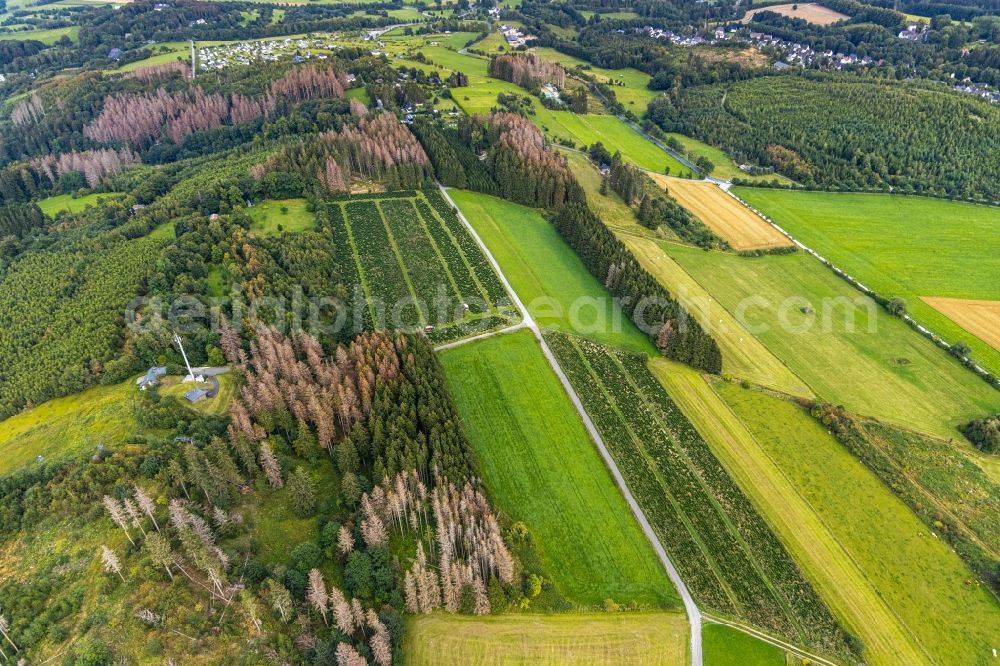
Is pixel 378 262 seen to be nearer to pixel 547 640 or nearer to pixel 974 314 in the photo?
pixel 547 640

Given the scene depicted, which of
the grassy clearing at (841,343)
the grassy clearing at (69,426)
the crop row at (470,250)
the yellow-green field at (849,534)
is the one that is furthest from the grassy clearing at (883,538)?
the grassy clearing at (69,426)

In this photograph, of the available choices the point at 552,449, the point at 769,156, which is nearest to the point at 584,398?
the point at 552,449

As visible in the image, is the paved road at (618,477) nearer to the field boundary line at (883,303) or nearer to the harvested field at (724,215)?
the harvested field at (724,215)

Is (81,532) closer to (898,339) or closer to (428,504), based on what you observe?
(428,504)

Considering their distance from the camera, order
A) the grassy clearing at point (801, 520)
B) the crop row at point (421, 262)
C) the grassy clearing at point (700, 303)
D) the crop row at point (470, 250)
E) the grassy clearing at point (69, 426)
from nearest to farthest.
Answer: the grassy clearing at point (801, 520) < the grassy clearing at point (69, 426) < the grassy clearing at point (700, 303) < the crop row at point (421, 262) < the crop row at point (470, 250)

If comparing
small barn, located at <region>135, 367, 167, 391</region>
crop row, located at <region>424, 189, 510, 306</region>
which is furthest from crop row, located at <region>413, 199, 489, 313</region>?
small barn, located at <region>135, 367, 167, 391</region>

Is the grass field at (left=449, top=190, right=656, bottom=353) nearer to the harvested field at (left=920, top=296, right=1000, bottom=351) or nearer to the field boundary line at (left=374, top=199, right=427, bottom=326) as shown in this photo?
the field boundary line at (left=374, top=199, right=427, bottom=326)
